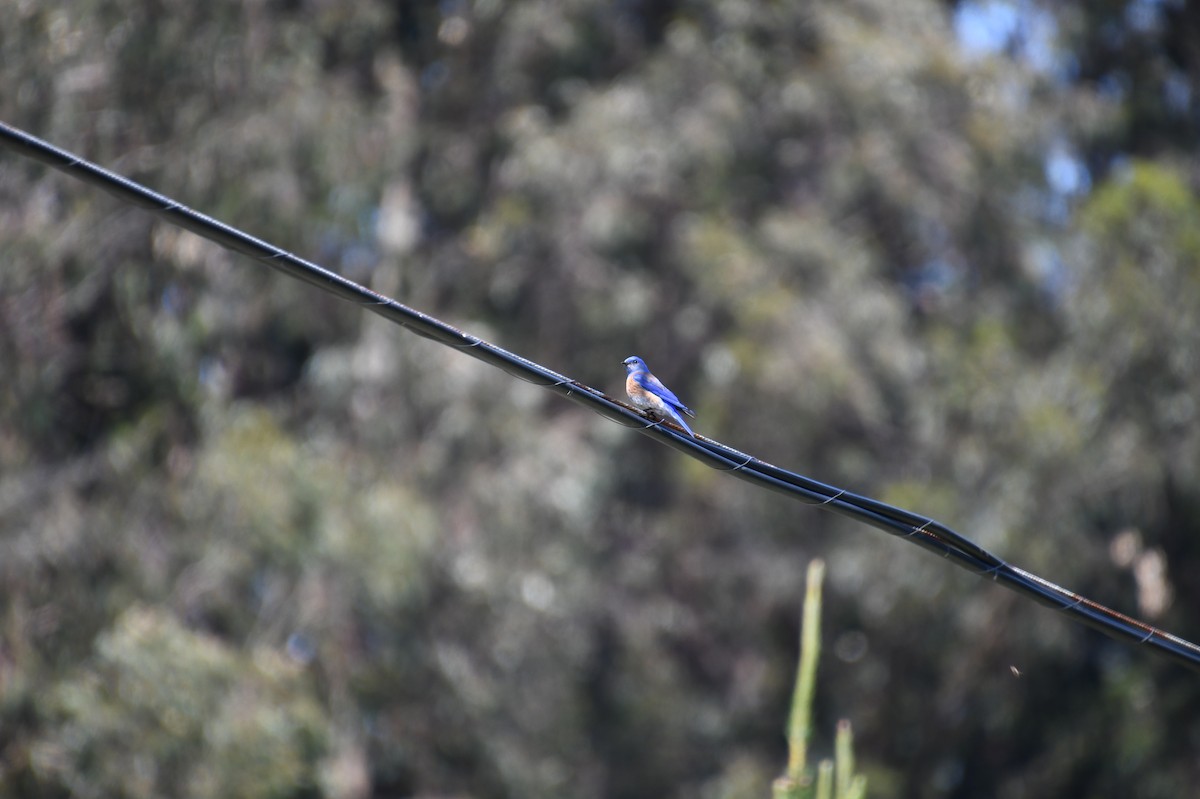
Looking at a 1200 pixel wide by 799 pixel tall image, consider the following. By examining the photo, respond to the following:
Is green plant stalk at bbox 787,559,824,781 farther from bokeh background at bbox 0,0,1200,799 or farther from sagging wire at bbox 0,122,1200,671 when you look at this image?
bokeh background at bbox 0,0,1200,799

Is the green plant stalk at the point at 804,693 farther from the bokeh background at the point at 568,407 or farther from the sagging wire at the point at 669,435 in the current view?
the bokeh background at the point at 568,407

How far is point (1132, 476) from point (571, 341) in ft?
24.1

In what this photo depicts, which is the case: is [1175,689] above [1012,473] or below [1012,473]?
below

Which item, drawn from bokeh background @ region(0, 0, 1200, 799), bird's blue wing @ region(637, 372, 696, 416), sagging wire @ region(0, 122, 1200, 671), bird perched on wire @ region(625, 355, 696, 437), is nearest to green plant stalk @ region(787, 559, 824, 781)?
sagging wire @ region(0, 122, 1200, 671)

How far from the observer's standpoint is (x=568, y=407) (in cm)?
2169

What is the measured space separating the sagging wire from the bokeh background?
481 inches

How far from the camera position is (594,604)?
20438 millimetres

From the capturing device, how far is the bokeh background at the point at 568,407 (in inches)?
716

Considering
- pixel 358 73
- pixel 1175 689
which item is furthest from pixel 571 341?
pixel 1175 689

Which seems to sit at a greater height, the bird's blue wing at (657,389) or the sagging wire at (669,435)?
the bird's blue wing at (657,389)

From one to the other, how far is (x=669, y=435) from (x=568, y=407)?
16.3 meters

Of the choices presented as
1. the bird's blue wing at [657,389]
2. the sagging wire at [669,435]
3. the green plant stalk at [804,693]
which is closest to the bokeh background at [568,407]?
the bird's blue wing at [657,389]

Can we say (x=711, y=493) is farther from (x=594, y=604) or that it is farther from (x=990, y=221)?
(x=990, y=221)

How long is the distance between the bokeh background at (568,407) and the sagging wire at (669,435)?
1220 cm
